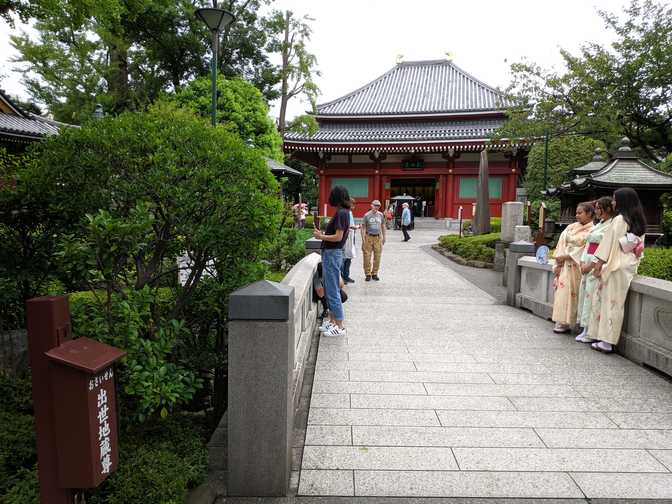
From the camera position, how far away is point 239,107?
723 inches

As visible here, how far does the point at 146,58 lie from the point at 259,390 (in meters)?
25.4

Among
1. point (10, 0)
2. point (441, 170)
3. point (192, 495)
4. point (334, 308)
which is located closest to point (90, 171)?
point (192, 495)

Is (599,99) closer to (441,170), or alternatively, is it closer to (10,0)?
(441,170)

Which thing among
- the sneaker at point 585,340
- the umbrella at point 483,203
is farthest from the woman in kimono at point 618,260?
the umbrella at point 483,203

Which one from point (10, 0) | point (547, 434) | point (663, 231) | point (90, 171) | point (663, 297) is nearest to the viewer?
point (90, 171)

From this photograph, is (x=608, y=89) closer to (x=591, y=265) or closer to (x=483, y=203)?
(x=483, y=203)

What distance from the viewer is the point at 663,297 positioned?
458 cm

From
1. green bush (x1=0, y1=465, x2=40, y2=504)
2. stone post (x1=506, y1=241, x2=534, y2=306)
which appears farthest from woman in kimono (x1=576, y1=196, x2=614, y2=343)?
green bush (x1=0, y1=465, x2=40, y2=504)

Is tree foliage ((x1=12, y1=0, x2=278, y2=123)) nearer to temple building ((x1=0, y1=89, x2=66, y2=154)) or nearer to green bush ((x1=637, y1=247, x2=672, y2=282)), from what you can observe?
temple building ((x1=0, y1=89, x2=66, y2=154))

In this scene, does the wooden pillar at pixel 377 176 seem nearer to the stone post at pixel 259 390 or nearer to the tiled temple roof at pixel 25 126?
the tiled temple roof at pixel 25 126

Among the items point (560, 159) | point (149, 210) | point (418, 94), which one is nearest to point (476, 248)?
point (560, 159)

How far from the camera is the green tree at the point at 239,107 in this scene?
1786 centimetres

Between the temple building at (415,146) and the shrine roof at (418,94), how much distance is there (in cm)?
7

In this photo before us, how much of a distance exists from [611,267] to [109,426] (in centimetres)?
501
